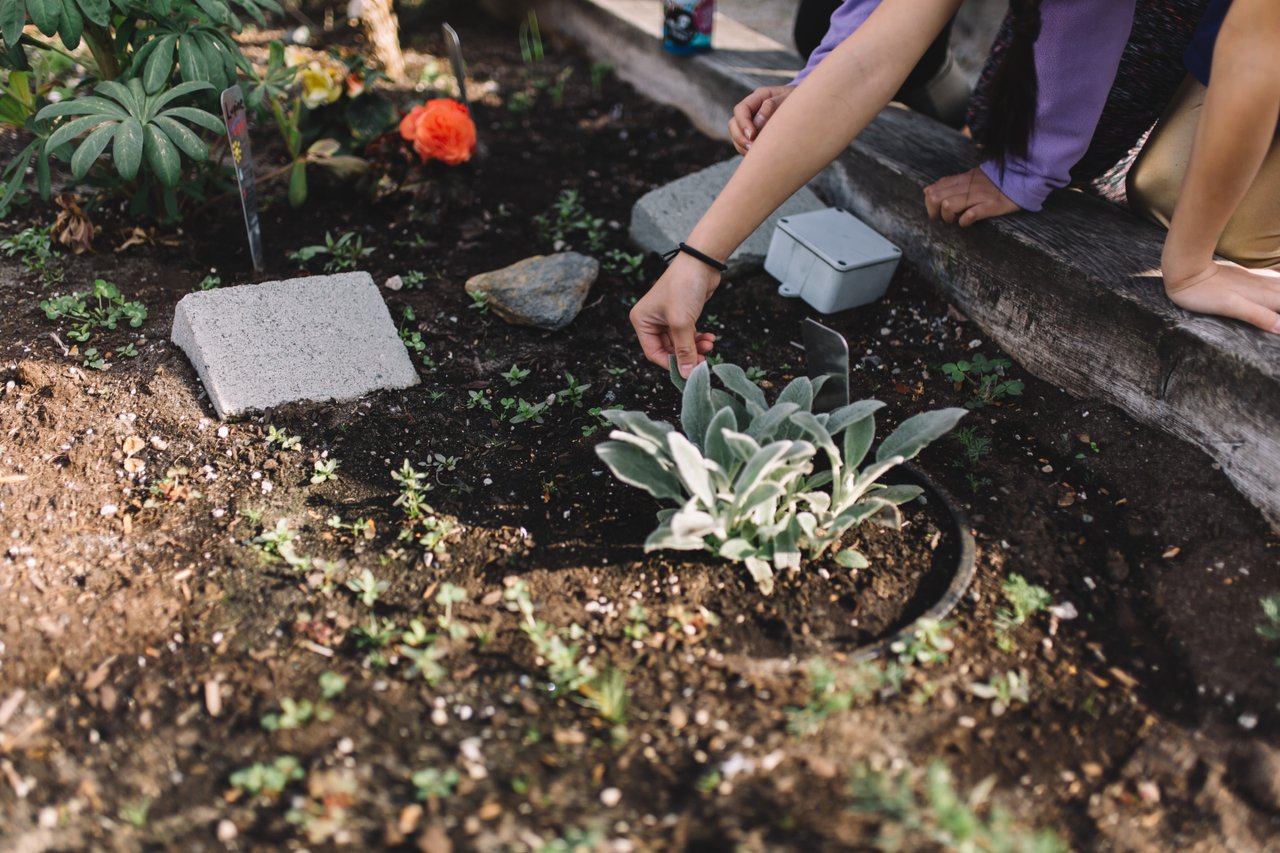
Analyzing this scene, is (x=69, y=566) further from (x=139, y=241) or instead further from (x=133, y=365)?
(x=139, y=241)

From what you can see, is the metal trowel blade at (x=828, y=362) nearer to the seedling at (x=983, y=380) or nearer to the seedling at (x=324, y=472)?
the seedling at (x=983, y=380)

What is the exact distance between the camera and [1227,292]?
1.85 meters

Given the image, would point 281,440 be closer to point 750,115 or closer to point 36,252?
point 36,252

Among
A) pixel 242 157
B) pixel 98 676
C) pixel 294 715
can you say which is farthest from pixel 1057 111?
pixel 98 676

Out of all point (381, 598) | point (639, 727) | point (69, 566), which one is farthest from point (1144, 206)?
point (69, 566)

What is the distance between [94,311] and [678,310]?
1.53 m

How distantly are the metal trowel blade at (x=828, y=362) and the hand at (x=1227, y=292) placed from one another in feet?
2.27

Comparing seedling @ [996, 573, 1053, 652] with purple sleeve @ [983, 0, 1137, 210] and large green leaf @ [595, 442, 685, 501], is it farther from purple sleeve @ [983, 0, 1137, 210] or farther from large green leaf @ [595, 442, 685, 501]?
purple sleeve @ [983, 0, 1137, 210]

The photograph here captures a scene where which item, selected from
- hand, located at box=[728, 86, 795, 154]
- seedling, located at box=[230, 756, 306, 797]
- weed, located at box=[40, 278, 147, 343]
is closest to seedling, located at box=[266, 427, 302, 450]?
weed, located at box=[40, 278, 147, 343]

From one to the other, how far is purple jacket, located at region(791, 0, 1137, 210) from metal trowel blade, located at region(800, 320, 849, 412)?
629 millimetres

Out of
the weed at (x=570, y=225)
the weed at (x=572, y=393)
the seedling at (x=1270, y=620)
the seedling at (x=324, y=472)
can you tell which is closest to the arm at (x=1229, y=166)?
the seedling at (x=1270, y=620)

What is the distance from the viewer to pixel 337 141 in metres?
2.92

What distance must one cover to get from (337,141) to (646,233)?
1.05m

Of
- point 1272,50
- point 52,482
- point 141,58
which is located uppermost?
point 1272,50
